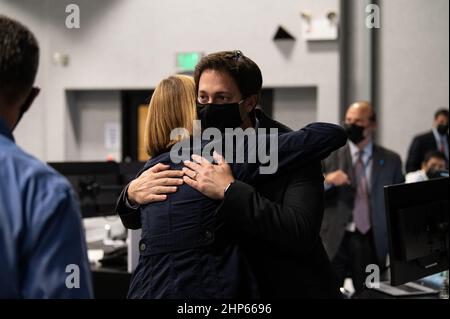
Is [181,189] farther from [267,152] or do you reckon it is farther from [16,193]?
[16,193]

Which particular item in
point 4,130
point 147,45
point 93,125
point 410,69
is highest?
point 147,45

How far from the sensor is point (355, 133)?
3.57 meters

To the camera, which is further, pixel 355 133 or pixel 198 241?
pixel 355 133

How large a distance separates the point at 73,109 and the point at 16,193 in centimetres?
693

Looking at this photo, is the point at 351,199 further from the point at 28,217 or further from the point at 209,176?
the point at 28,217

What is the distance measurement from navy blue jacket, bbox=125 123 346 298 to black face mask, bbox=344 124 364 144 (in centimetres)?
234

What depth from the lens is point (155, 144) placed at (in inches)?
53.0

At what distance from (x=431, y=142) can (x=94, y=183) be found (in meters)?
4.23

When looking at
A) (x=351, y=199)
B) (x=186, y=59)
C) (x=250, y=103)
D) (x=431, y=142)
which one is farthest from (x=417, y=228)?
(x=186, y=59)

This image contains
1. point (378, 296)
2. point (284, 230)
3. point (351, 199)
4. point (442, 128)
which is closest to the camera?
point (284, 230)

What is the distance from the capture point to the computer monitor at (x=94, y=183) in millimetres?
3281

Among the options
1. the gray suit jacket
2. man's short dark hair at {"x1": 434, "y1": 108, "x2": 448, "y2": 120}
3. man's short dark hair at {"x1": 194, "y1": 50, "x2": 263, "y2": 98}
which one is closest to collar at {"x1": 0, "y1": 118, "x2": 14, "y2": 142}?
man's short dark hair at {"x1": 194, "y1": 50, "x2": 263, "y2": 98}
